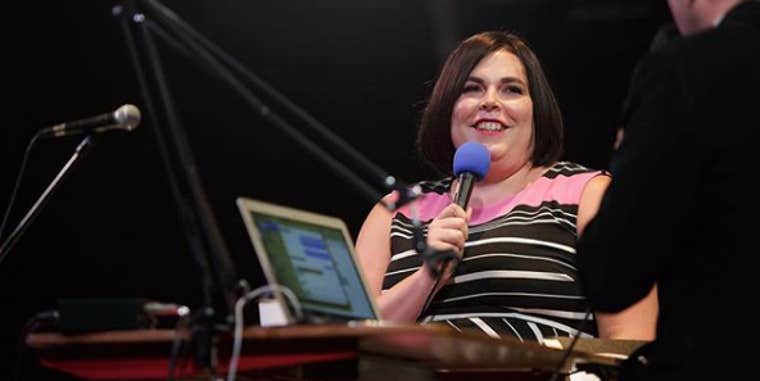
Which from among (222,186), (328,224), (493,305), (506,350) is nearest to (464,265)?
(493,305)

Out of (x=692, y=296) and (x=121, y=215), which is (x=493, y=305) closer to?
(x=692, y=296)

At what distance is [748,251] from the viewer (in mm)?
1896

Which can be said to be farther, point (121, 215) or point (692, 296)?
point (121, 215)

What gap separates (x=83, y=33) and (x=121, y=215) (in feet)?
2.12

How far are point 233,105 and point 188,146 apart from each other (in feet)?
8.60

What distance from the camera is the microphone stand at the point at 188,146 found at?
1.90m

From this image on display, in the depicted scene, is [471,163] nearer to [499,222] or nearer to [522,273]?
[499,222]

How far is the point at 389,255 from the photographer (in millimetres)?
3033

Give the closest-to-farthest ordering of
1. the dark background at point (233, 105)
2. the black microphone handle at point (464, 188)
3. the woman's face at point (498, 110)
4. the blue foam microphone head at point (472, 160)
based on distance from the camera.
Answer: the black microphone handle at point (464, 188)
the blue foam microphone head at point (472, 160)
the woman's face at point (498, 110)
the dark background at point (233, 105)

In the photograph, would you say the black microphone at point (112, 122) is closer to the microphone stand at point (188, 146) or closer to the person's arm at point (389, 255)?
the microphone stand at point (188, 146)

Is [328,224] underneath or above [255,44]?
underneath

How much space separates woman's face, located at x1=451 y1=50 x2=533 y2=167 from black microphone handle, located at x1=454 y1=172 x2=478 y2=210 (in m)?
0.25

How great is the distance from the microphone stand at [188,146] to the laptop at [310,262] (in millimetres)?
68

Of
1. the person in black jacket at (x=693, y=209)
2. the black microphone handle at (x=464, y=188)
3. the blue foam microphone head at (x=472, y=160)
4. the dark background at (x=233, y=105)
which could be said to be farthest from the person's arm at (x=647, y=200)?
the dark background at (x=233, y=105)
